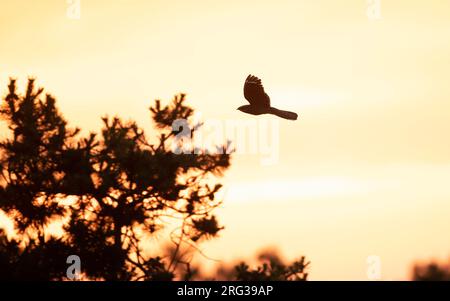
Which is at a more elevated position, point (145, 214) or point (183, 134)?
point (183, 134)

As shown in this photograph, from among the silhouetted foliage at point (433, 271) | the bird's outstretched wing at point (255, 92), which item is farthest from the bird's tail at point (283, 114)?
the silhouetted foliage at point (433, 271)

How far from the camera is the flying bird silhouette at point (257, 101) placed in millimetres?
23766

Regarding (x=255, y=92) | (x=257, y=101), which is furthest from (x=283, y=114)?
(x=255, y=92)

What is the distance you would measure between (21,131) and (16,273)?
2.88 metres

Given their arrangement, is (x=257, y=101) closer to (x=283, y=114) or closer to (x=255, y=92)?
(x=255, y=92)

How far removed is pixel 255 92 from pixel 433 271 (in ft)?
16.3

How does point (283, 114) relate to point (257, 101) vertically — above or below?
below

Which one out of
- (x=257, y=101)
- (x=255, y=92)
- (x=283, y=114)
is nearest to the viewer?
(x=255, y=92)

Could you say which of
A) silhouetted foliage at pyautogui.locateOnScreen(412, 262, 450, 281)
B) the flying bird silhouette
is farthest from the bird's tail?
silhouetted foliage at pyautogui.locateOnScreen(412, 262, 450, 281)

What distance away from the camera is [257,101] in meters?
24.0
